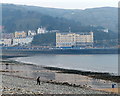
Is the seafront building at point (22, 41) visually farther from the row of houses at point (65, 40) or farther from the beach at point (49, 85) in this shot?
the beach at point (49, 85)

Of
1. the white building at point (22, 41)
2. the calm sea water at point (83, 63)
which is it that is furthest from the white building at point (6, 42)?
the calm sea water at point (83, 63)

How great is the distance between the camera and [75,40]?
12362cm

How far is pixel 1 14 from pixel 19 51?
88503mm

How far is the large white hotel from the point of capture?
118m

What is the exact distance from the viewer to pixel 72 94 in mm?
12422

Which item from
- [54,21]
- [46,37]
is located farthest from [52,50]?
[54,21]

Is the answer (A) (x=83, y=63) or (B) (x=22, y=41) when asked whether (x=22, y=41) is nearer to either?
(B) (x=22, y=41)

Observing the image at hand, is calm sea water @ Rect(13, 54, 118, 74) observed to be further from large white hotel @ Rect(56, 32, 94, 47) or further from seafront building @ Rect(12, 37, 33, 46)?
seafront building @ Rect(12, 37, 33, 46)

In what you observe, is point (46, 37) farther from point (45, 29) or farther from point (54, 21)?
point (54, 21)

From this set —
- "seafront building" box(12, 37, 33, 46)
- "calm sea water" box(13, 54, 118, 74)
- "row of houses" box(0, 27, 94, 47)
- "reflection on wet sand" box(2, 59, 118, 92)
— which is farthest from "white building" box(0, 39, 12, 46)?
"reflection on wet sand" box(2, 59, 118, 92)

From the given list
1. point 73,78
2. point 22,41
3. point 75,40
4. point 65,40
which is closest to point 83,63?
point 73,78

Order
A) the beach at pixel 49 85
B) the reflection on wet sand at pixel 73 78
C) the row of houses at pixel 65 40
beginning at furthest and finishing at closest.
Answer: the row of houses at pixel 65 40 < the reflection on wet sand at pixel 73 78 < the beach at pixel 49 85

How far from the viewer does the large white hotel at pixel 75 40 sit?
11781 cm

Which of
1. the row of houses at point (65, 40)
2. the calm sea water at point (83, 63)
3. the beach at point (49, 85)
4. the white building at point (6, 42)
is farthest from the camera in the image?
the white building at point (6, 42)
